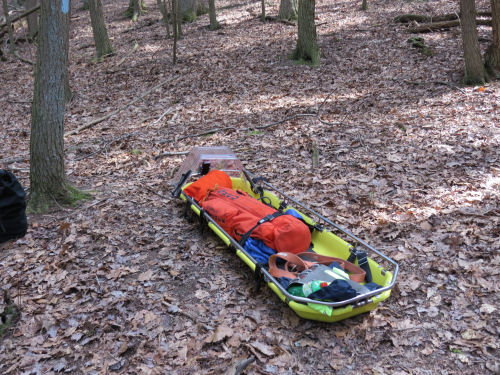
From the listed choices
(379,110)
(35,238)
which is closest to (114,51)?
(379,110)

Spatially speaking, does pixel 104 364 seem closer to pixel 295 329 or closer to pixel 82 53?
pixel 295 329

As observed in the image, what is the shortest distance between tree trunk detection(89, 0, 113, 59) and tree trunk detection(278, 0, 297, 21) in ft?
21.2

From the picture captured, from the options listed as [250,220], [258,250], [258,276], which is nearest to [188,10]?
[250,220]

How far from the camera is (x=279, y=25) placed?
1506cm

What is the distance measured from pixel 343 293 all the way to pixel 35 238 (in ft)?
12.4

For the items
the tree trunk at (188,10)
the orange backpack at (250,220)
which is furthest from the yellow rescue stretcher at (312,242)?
the tree trunk at (188,10)

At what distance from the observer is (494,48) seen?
875cm

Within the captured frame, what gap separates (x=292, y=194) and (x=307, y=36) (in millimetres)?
6817

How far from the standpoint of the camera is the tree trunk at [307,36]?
1088 cm

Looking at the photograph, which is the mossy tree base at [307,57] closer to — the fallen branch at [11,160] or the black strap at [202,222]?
the fallen branch at [11,160]

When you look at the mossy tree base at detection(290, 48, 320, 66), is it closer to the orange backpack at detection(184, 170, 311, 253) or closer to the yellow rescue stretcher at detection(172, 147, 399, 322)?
the yellow rescue stretcher at detection(172, 147, 399, 322)

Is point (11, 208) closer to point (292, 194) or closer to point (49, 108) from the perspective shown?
point (49, 108)

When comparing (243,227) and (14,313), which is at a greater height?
(243,227)

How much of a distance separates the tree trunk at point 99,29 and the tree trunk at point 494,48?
11826 mm
